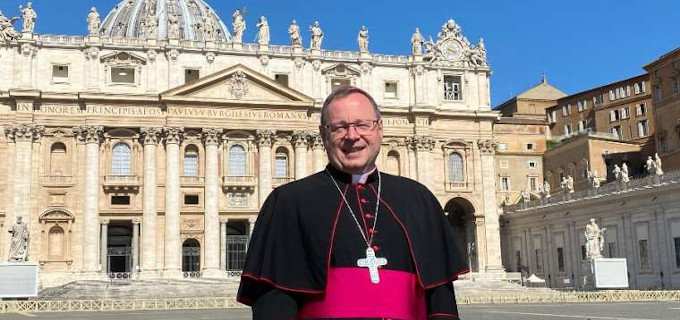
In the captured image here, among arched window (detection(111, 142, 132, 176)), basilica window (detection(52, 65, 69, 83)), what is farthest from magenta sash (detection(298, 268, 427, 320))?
basilica window (detection(52, 65, 69, 83))

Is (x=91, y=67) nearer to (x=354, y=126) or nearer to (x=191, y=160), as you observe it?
(x=191, y=160)

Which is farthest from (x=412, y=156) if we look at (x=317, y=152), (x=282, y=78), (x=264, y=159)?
(x=264, y=159)

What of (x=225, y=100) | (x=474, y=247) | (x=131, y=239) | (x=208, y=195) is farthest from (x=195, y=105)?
(x=474, y=247)

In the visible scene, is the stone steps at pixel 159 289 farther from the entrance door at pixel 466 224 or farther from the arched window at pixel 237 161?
the entrance door at pixel 466 224

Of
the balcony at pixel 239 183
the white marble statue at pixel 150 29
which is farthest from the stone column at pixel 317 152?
the white marble statue at pixel 150 29

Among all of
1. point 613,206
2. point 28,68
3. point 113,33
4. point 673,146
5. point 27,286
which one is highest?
point 113,33

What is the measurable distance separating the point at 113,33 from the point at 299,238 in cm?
8110

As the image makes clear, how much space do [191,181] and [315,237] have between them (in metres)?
49.9

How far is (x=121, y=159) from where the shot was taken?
5256 cm

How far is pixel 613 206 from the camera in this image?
47406 mm

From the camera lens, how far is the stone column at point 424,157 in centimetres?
5722

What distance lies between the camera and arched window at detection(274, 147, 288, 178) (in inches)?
2181

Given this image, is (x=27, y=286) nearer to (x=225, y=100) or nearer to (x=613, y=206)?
(x=225, y=100)

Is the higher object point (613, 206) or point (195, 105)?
point (195, 105)
